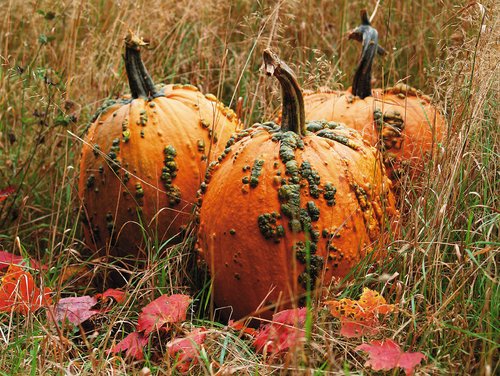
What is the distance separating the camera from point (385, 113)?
118 inches

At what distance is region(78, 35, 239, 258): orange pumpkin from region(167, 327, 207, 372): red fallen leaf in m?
0.63

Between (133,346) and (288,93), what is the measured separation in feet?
3.30

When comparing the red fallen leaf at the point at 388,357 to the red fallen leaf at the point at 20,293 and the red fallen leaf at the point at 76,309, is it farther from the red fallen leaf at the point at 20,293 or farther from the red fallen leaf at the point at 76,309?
the red fallen leaf at the point at 20,293

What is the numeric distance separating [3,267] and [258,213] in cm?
104

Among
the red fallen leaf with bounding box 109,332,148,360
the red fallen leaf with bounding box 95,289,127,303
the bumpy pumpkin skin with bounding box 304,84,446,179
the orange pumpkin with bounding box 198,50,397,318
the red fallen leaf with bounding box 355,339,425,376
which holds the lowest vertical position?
the red fallen leaf with bounding box 109,332,148,360

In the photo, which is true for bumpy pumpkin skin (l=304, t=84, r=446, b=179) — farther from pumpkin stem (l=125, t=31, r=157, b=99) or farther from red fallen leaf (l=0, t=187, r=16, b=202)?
red fallen leaf (l=0, t=187, r=16, b=202)

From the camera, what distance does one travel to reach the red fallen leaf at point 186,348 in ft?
6.78

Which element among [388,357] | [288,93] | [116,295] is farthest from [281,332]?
[288,93]

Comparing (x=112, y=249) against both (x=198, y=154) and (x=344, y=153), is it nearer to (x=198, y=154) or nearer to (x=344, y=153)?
(x=198, y=154)

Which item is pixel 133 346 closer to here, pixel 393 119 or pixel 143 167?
pixel 143 167

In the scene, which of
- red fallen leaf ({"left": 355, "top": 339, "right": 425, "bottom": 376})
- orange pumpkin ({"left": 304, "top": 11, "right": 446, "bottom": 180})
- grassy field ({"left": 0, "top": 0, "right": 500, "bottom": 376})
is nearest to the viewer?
red fallen leaf ({"left": 355, "top": 339, "right": 425, "bottom": 376})

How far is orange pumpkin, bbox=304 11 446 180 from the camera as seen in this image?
2.95 meters

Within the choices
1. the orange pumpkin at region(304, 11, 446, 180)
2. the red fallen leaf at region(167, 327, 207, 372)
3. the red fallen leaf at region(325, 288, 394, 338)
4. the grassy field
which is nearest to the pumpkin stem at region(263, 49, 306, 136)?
the grassy field

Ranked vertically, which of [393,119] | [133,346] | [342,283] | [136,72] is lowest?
[133,346]
